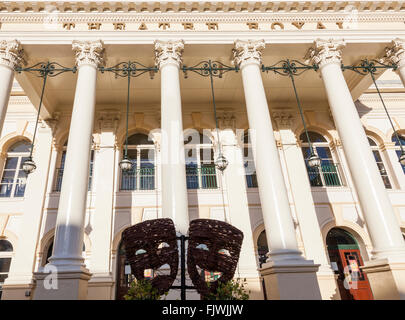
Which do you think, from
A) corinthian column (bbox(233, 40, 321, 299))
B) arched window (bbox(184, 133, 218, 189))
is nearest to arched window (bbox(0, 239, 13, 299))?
arched window (bbox(184, 133, 218, 189))

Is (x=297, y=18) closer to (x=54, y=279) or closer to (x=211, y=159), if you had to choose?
(x=211, y=159)

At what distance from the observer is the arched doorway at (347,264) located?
402 inches

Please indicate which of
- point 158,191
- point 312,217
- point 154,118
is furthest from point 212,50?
point 312,217

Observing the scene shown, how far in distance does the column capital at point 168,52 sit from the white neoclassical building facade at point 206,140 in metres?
0.04

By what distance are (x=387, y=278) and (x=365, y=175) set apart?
2.53 meters

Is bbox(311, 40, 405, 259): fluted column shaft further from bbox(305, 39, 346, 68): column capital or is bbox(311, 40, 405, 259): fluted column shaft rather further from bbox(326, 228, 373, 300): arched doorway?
bbox(326, 228, 373, 300): arched doorway

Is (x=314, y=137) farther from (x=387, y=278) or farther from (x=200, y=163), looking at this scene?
(x=387, y=278)

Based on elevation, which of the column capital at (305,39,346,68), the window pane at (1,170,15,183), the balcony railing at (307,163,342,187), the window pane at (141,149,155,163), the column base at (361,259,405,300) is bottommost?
the column base at (361,259,405,300)

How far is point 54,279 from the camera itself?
234 inches

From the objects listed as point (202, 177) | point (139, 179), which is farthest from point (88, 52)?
point (202, 177)

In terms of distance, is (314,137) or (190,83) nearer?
(190,83)

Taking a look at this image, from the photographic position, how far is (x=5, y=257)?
1043 centimetres

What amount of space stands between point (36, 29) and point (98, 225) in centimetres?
700

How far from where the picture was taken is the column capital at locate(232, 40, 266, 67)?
29.5ft
